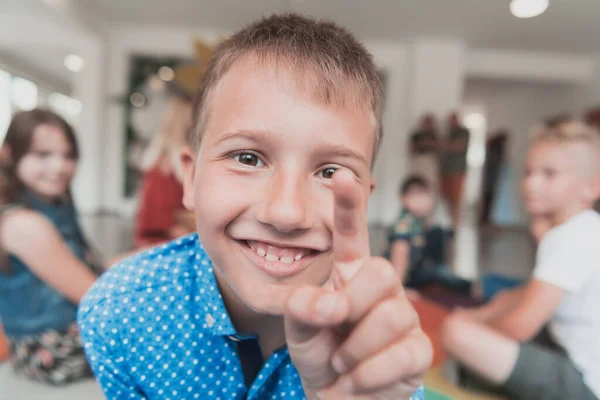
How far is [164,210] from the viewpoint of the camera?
1.80 meters

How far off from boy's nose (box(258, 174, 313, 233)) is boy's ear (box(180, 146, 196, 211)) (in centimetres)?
17

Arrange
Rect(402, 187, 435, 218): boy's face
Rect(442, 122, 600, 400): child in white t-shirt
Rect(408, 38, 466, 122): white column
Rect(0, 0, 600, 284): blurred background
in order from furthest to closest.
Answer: Rect(408, 38, 466, 122): white column < Rect(0, 0, 600, 284): blurred background < Rect(402, 187, 435, 218): boy's face < Rect(442, 122, 600, 400): child in white t-shirt

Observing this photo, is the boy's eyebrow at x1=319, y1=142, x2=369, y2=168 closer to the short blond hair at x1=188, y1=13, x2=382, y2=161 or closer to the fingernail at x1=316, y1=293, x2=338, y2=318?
the short blond hair at x1=188, y1=13, x2=382, y2=161

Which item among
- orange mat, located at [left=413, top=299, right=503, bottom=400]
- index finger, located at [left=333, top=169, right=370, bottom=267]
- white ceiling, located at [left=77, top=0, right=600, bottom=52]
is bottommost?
orange mat, located at [left=413, top=299, right=503, bottom=400]

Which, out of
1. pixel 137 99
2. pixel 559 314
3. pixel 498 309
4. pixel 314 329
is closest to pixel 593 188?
pixel 559 314

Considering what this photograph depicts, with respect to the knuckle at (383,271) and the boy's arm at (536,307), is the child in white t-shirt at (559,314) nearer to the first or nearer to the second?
the boy's arm at (536,307)

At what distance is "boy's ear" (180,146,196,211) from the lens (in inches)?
19.8

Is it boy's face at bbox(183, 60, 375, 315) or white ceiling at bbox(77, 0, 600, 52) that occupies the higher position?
white ceiling at bbox(77, 0, 600, 52)

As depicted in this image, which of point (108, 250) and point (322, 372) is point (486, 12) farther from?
point (322, 372)


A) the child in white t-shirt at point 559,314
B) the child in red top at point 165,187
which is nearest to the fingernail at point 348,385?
the child in white t-shirt at point 559,314

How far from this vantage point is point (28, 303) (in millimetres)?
940

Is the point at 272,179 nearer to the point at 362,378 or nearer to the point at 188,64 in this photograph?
the point at 362,378

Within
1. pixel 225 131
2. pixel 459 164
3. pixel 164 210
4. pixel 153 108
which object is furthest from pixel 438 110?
pixel 225 131

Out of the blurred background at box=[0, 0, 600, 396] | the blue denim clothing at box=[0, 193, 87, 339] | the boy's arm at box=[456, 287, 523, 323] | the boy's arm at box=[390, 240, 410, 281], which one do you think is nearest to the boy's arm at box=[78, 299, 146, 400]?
the blue denim clothing at box=[0, 193, 87, 339]
